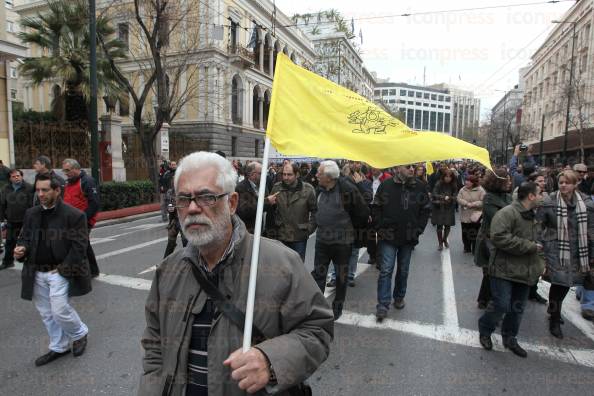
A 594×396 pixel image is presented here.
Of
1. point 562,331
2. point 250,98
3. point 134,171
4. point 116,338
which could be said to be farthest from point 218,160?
point 250,98

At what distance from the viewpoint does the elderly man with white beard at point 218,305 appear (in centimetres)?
155

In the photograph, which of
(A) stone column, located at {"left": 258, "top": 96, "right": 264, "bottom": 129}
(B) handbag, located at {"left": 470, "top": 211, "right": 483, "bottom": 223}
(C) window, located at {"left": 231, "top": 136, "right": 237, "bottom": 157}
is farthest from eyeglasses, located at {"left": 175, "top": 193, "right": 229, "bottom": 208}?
(A) stone column, located at {"left": 258, "top": 96, "right": 264, "bottom": 129}

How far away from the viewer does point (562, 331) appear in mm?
4477

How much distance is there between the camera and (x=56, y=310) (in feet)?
11.9

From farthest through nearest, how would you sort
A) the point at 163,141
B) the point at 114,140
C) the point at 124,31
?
1. the point at 124,31
2. the point at 163,141
3. the point at 114,140

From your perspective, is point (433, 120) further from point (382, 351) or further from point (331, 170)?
point (382, 351)

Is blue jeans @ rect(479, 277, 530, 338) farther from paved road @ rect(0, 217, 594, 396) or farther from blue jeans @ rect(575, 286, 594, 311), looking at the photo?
blue jeans @ rect(575, 286, 594, 311)

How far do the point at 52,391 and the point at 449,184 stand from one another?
8.21 meters

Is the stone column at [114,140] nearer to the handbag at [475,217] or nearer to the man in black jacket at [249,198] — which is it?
the man in black jacket at [249,198]

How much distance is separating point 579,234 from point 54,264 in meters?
5.46

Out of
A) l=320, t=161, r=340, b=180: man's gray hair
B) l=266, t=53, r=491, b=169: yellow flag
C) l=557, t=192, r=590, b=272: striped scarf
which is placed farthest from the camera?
l=320, t=161, r=340, b=180: man's gray hair

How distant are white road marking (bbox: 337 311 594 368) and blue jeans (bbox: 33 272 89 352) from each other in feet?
9.28

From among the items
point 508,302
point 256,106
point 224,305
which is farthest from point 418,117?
point 224,305

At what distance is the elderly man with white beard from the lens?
1.55 m
